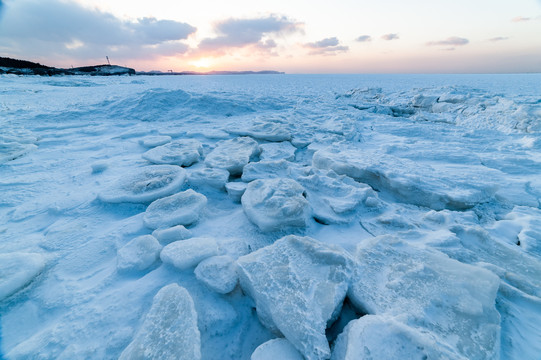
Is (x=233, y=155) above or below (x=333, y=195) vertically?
above

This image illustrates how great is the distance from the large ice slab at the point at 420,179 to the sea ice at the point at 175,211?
157 centimetres

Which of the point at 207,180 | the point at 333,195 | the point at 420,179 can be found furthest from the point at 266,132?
the point at 420,179

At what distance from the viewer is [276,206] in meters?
1.64

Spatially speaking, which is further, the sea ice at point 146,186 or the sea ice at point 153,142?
the sea ice at point 153,142

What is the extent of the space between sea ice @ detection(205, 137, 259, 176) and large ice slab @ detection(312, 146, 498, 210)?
2.93 ft

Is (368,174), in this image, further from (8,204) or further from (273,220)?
(8,204)

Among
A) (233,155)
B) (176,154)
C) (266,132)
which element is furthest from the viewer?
(266,132)

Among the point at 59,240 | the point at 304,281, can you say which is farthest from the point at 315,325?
the point at 59,240

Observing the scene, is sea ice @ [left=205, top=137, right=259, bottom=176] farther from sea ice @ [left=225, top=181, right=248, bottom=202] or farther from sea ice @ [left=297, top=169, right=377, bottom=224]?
sea ice @ [left=297, top=169, right=377, bottom=224]

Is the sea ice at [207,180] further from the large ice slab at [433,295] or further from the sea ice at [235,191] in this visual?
the large ice slab at [433,295]

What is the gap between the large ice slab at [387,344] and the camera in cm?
78

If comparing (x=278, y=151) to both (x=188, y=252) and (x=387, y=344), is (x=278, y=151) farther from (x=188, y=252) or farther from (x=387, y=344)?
(x=387, y=344)

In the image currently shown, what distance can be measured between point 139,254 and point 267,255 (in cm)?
75

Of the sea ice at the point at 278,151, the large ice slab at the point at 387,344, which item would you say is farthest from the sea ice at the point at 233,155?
the large ice slab at the point at 387,344
